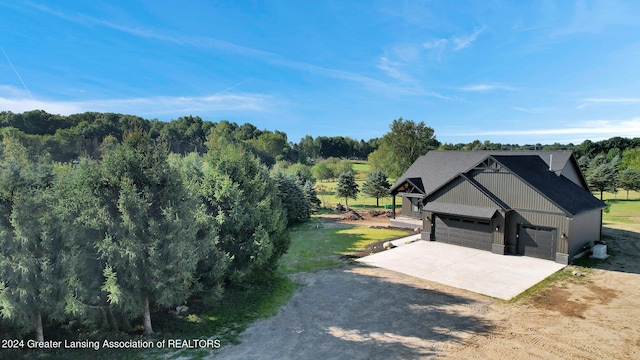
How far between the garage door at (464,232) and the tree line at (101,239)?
14.3 metres

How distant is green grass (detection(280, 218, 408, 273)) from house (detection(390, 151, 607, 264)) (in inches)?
159

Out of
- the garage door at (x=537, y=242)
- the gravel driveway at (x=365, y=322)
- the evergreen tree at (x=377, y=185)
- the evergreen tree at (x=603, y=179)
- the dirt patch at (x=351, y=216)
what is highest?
the evergreen tree at (x=603, y=179)

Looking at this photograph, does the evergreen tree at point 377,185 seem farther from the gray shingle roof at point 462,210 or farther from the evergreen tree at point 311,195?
the gray shingle roof at point 462,210

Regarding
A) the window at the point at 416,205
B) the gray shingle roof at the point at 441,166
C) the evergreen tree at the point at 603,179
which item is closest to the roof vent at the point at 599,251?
the gray shingle roof at the point at 441,166

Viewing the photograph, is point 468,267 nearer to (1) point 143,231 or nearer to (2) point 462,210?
(2) point 462,210

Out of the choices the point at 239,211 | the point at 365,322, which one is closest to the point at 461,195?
the point at 365,322

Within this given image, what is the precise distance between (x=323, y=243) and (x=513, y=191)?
1130 cm

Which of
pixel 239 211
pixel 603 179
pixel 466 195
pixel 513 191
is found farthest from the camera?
pixel 603 179

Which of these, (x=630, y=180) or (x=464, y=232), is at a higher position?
(x=630, y=180)

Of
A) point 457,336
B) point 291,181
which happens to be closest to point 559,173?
point 457,336

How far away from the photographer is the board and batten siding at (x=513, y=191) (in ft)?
55.5

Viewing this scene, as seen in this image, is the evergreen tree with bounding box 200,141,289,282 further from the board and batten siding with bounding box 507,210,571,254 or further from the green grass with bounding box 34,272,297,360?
the board and batten siding with bounding box 507,210,571,254

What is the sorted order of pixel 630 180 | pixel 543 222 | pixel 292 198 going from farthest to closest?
pixel 630 180, pixel 292 198, pixel 543 222

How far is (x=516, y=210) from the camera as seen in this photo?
17.7 m
